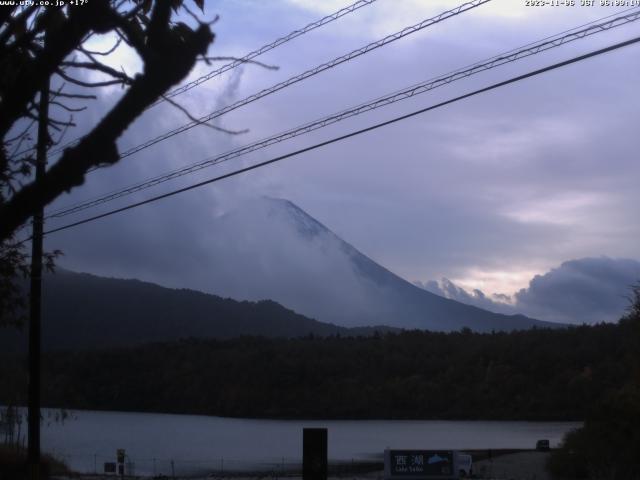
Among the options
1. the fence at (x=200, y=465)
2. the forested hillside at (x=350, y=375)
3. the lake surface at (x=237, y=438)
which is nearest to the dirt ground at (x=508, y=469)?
the fence at (x=200, y=465)

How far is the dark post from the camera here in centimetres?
1377

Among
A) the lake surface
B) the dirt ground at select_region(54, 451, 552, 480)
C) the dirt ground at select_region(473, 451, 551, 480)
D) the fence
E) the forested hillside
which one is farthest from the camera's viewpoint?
the forested hillside

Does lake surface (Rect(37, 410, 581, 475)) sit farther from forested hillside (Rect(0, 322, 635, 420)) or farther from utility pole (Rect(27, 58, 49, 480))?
utility pole (Rect(27, 58, 49, 480))

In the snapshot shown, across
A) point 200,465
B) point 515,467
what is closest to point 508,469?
point 515,467

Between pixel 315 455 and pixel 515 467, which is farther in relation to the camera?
pixel 515 467

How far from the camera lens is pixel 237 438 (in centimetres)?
9312

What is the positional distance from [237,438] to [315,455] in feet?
267

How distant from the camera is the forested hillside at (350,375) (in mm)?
111750

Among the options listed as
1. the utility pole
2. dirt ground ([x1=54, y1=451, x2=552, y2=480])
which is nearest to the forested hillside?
dirt ground ([x1=54, y1=451, x2=552, y2=480])

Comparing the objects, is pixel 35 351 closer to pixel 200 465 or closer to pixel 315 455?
pixel 315 455

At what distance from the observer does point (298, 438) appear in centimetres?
9006

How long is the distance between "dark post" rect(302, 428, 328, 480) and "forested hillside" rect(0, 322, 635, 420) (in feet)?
296

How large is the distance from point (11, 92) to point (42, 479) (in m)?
17.9

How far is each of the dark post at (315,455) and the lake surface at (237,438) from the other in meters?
41.2
